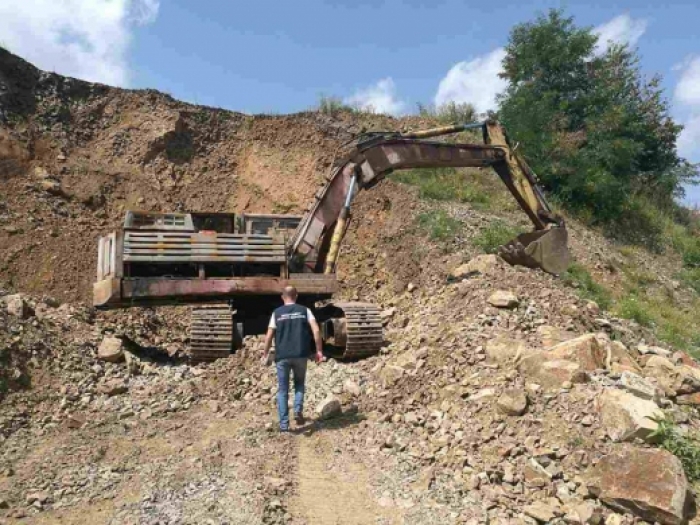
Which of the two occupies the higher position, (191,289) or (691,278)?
(691,278)

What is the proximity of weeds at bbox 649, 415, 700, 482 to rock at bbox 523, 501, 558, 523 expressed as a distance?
109 centimetres

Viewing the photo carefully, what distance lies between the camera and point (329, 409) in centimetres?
646

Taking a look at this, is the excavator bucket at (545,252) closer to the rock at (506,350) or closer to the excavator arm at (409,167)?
the excavator arm at (409,167)

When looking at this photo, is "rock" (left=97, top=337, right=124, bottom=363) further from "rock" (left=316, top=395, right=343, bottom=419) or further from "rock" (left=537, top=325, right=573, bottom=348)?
"rock" (left=537, top=325, right=573, bottom=348)

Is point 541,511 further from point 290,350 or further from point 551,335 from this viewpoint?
point 551,335

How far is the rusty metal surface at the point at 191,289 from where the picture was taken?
7.92 meters

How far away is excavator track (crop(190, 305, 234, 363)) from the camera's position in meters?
8.27

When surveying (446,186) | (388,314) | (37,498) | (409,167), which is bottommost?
(37,498)

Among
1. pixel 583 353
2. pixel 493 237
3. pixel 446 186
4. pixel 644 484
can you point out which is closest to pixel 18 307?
pixel 583 353

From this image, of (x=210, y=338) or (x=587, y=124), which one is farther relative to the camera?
(x=587, y=124)

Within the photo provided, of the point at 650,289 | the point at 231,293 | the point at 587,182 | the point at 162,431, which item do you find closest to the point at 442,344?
the point at 231,293

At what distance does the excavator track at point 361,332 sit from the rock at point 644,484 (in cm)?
387

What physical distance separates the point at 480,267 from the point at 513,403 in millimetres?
4961

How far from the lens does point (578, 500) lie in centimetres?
460
